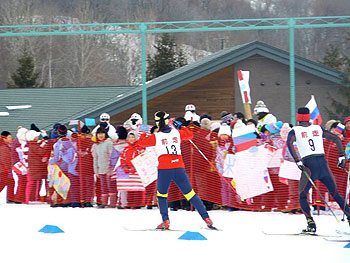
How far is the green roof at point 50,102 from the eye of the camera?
94.1ft

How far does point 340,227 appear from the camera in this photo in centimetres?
1059

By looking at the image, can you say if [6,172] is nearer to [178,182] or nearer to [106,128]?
[106,128]

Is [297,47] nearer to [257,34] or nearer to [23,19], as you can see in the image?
[257,34]

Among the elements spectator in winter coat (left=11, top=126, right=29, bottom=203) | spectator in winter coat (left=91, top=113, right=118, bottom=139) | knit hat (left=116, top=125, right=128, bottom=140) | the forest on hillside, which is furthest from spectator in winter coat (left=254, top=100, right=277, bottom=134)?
the forest on hillside

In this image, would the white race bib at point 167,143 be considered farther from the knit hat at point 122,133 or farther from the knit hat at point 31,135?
the knit hat at point 31,135

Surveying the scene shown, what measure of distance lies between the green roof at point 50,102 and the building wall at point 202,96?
360cm

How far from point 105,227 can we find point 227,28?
6.09 metres

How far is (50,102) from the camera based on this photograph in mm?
30422

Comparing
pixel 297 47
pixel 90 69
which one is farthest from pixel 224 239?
A: pixel 297 47

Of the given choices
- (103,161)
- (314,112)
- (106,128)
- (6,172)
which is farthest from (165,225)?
(6,172)

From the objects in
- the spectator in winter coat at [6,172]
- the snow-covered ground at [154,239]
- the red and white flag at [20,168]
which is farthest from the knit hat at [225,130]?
the spectator in winter coat at [6,172]

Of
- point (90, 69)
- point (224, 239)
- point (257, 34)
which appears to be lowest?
point (224, 239)

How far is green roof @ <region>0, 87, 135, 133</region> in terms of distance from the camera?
28672 mm

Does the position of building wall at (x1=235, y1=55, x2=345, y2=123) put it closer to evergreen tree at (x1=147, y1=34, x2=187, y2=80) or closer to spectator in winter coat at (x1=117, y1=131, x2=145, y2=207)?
spectator in winter coat at (x1=117, y1=131, x2=145, y2=207)
